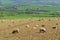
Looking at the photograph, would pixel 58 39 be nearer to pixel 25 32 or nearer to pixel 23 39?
→ pixel 23 39

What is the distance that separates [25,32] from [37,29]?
3.12 ft

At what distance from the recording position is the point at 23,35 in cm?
1161

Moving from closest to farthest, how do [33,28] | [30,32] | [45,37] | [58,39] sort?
[58,39] < [45,37] < [30,32] < [33,28]

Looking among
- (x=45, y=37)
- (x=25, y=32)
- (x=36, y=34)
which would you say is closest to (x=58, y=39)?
(x=45, y=37)

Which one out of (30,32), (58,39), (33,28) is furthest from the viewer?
(33,28)

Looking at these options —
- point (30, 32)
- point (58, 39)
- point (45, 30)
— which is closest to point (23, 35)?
point (30, 32)

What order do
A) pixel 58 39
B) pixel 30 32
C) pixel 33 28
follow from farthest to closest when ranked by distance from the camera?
pixel 33 28 < pixel 30 32 < pixel 58 39

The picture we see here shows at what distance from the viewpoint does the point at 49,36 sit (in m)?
11.1

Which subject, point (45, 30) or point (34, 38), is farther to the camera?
point (45, 30)

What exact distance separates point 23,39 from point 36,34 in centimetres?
110

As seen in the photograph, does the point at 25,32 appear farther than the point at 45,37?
Yes

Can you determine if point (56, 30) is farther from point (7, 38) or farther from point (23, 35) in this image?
point (7, 38)

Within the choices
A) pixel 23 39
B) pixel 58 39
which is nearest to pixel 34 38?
pixel 23 39

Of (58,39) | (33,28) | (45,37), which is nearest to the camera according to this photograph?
(58,39)
